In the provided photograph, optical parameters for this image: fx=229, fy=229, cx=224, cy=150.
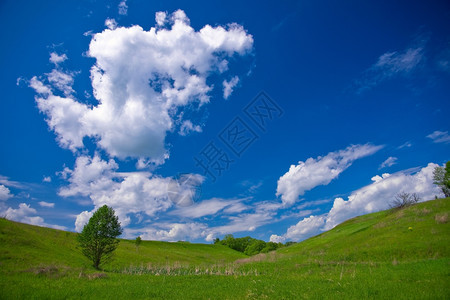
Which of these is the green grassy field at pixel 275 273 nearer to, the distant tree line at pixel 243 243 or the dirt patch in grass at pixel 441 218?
the dirt patch in grass at pixel 441 218

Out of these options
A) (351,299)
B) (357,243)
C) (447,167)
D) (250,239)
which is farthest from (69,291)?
(250,239)

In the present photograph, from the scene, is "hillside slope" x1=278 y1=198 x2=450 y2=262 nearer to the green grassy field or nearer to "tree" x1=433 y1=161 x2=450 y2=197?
the green grassy field

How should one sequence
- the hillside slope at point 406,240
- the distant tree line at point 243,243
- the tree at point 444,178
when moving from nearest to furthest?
the hillside slope at point 406,240, the tree at point 444,178, the distant tree line at point 243,243

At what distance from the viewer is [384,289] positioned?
15367 millimetres

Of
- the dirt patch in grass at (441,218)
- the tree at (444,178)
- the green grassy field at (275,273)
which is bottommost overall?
the green grassy field at (275,273)

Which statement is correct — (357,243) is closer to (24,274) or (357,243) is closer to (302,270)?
(302,270)

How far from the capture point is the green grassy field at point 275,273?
16078mm

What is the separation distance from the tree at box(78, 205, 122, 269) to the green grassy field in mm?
2564

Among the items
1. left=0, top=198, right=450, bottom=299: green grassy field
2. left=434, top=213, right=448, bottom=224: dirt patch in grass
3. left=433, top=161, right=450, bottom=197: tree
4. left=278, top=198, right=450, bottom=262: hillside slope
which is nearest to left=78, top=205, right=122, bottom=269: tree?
left=0, top=198, right=450, bottom=299: green grassy field

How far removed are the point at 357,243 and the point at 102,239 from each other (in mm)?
47474

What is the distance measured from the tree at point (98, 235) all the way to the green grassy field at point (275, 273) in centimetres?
256

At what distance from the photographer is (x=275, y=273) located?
102ft

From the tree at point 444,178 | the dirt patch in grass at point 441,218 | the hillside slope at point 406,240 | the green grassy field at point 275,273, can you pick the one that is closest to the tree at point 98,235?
the green grassy field at point 275,273

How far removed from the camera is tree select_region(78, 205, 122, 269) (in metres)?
40.9
